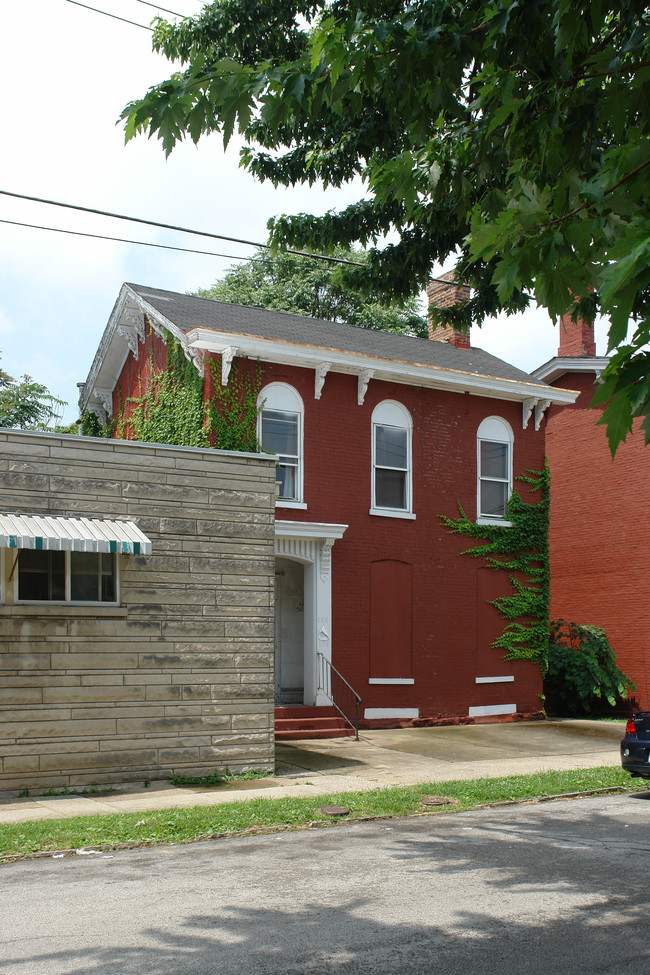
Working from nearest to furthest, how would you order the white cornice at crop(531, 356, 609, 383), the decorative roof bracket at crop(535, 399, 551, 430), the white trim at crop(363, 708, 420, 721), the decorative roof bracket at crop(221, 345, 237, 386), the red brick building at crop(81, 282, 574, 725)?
1. the decorative roof bracket at crop(221, 345, 237, 386)
2. the red brick building at crop(81, 282, 574, 725)
3. the white trim at crop(363, 708, 420, 721)
4. the decorative roof bracket at crop(535, 399, 551, 430)
5. the white cornice at crop(531, 356, 609, 383)

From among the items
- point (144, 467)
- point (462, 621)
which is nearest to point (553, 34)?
point (144, 467)

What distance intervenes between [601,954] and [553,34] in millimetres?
5425

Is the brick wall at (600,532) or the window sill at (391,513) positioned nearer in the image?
the window sill at (391,513)

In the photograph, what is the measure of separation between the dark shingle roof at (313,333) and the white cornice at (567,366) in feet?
4.48

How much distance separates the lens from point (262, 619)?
43.5 feet

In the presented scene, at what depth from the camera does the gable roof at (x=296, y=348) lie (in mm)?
18344

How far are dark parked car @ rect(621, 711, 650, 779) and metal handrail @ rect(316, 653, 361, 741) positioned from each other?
6888 mm

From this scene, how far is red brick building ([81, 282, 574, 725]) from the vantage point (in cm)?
1881

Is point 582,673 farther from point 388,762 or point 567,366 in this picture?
point 388,762

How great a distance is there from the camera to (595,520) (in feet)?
81.5

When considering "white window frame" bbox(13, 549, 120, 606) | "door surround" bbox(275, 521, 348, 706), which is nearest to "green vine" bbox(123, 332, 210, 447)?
"door surround" bbox(275, 521, 348, 706)

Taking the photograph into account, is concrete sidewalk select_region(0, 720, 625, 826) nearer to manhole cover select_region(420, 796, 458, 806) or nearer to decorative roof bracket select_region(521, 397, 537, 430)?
manhole cover select_region(420, 796, 458, 806)

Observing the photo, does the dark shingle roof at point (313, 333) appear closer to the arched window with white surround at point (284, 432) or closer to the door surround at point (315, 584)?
the arched window with white surround at point (284, 432)

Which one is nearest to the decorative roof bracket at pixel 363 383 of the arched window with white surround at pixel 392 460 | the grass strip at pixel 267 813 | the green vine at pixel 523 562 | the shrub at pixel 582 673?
the arched window with white surround at pixel 392 460
